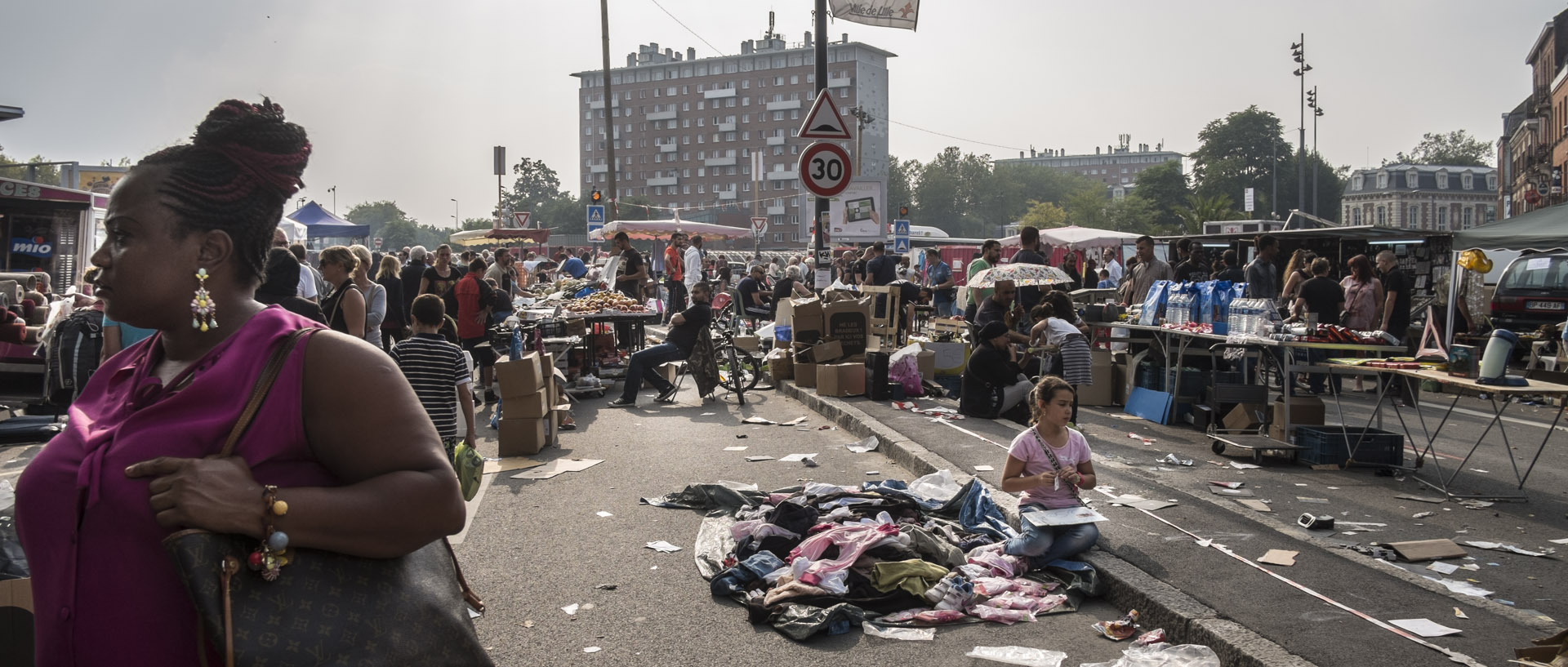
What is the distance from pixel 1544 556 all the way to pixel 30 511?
7.50 meters

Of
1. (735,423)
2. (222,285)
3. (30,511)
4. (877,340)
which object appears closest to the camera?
(30,511)

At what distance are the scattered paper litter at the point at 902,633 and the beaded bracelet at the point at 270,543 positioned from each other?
411cm

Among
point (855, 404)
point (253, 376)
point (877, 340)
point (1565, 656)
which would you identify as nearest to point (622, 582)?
point (1565, 656)

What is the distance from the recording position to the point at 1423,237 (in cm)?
2259

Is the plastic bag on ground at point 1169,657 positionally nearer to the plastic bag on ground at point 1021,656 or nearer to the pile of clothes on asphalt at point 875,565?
the plastic bag on ground at point 1021,656

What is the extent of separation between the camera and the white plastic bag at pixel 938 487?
26.1ft

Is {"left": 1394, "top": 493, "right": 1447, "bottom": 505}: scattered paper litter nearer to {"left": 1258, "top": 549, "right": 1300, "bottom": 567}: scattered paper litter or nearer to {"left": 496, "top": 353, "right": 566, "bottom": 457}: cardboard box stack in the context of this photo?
{"left": 1258, "top": 549, "right": 1300, "bottom": 567}: scattered paper litter

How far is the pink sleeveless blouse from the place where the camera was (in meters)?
1.69

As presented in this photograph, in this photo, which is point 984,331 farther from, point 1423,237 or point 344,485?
point 1423,237

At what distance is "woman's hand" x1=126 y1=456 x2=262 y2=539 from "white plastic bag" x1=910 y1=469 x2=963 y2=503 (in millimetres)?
6446

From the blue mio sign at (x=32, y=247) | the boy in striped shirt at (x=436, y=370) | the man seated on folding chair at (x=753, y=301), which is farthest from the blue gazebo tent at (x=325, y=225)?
the boy in striped shirt at (x=436, y=370)

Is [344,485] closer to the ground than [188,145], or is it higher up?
closer to the ground

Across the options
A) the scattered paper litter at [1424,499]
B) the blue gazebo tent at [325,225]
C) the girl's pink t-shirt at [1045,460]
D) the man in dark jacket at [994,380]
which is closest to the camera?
the girl's pink t-shirt at [1045,460]

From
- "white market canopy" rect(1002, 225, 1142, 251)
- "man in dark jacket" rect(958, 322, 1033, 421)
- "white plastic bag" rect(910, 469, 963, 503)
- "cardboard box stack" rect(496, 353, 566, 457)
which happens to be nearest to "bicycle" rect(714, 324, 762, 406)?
"man in dark jacket" rect(958, 322, 1033, 421)
